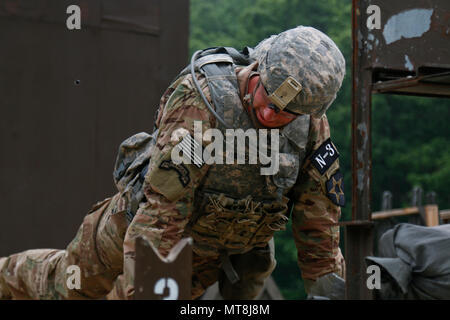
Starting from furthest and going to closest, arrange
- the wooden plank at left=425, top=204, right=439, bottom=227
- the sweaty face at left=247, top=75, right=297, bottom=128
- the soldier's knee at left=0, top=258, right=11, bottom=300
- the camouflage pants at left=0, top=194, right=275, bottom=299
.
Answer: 1. the wooden plank at left=425, top=204, right=439, bottom=227
2. the soldier's knee at left=0, top=258, right=11, bottom=300
3. the camouflage pants at left=0, top=194, right=275, bottom=299
4. the sweaty face at left=247, top=75, right=297, bottom=128

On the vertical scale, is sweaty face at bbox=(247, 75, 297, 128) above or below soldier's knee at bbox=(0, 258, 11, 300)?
above

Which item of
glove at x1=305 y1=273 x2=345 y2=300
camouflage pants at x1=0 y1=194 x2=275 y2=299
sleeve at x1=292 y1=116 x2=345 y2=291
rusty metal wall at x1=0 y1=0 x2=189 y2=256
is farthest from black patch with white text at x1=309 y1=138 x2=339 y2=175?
rusty metal wall at x1=0 y1=0 x2=189 y2=256

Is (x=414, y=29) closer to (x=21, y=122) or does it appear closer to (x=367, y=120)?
(x=367, y=120)

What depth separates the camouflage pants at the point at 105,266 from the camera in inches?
134

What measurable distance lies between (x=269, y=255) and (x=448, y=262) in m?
1.16

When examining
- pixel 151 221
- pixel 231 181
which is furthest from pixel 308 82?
pixel 151 221

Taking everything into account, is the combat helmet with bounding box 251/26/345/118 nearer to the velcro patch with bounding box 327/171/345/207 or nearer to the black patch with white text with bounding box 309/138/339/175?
the black patch with white text with bounding box 309/138/339/175

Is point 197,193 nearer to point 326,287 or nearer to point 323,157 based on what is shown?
point 323,157

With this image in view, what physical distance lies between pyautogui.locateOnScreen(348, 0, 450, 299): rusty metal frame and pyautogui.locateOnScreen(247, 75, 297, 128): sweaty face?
0.28 metres

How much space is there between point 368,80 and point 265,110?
0.40m

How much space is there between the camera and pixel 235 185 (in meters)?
3.02

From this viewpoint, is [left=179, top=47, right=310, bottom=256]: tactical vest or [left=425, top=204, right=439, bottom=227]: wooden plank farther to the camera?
[left=425, top=204, right=439, bottom=227]: wooden plank

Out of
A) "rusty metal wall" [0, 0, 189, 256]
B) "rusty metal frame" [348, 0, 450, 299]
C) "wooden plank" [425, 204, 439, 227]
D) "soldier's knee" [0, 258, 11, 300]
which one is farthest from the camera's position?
"wooden plank" [425, 204, 439, 227]

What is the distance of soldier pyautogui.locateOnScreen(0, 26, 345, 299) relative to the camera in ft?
9.14
